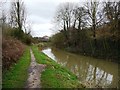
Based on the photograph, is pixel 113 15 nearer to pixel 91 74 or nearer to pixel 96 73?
pixel 96 73

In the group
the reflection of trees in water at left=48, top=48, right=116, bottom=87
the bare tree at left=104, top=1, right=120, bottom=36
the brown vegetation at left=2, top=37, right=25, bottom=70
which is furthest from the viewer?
the bare tree at left=104, top=1, right=120, bottom=36

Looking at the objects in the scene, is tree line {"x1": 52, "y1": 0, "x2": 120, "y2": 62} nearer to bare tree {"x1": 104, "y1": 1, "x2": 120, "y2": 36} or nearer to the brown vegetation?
bare tree {"x1": 104, "y1": 1, "x2": 120, "y2": 36}

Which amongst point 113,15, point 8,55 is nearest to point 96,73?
point 8,55

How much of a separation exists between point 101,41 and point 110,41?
9.79 feet

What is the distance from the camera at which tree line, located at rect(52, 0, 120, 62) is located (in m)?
30.1

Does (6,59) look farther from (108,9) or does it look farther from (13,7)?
(13,7)

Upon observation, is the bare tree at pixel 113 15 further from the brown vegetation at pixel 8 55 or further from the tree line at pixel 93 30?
the brown vegetation at pixel 8 55

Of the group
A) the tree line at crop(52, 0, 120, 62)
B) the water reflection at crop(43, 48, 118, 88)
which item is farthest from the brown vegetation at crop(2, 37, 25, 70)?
the tree line at crop(52, 0, 120, 62)

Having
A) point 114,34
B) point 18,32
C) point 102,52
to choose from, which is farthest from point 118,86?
point 18,32

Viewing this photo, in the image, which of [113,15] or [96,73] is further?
[113,15]

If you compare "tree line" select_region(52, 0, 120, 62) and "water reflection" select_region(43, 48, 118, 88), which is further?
"tree line" select_region(52, 0, 120, 62)

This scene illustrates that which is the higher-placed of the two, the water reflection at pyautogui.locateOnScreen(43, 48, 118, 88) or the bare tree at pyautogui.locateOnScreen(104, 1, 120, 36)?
the bare tree at pyautogui.locateOnScreen(104, 1, 120, 36)

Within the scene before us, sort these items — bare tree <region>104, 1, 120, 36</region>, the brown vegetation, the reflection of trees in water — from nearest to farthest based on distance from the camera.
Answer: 1. the brown vegetation
2. the reflection of trees in water
3. bare tree <region>104, 1, 120, 36</region>

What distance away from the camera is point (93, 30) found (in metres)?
37.3
